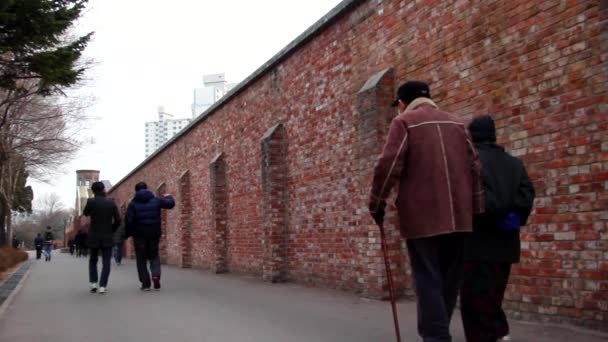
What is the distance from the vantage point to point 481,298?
165 inches

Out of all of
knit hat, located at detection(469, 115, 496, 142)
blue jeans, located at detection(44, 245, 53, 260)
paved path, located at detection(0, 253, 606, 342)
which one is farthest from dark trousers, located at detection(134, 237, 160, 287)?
blue jeans, located at detection(44, 245, 53, 260)

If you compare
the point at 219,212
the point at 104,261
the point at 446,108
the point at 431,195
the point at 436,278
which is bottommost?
the point at 436,278

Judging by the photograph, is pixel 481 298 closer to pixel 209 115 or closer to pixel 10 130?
pixel 209 115

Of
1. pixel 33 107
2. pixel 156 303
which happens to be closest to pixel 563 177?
pixel 156 303

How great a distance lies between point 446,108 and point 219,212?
30.0 ft

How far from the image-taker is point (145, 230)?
978 cm

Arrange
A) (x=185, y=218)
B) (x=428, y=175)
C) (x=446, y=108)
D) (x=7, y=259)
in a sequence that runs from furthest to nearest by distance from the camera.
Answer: (x=185, y=218), (x=7, y=259), (x=446, y=108), (x=428, y=175)

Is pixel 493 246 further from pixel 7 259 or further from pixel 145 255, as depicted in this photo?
pixel 7 259

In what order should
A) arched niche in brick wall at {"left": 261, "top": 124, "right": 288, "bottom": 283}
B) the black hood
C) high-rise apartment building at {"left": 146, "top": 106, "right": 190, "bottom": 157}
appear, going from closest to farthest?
the black hood → arched niche in brick wall at {"left": 261, "top": 124, "right": 288, "bottom": 283} → high-rise apartment building at {"left": 146, "top": 106, "right": 190, "bottom": 157}

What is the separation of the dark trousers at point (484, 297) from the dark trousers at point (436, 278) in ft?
1.38

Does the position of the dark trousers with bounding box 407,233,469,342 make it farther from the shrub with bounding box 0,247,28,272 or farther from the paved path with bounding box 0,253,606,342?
the shrub with bounding box 0,247,28,272

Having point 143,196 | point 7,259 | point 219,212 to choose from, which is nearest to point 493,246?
point 143,196

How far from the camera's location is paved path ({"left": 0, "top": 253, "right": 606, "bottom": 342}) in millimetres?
5391

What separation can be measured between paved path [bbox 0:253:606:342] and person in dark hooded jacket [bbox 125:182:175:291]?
15.8 inches
